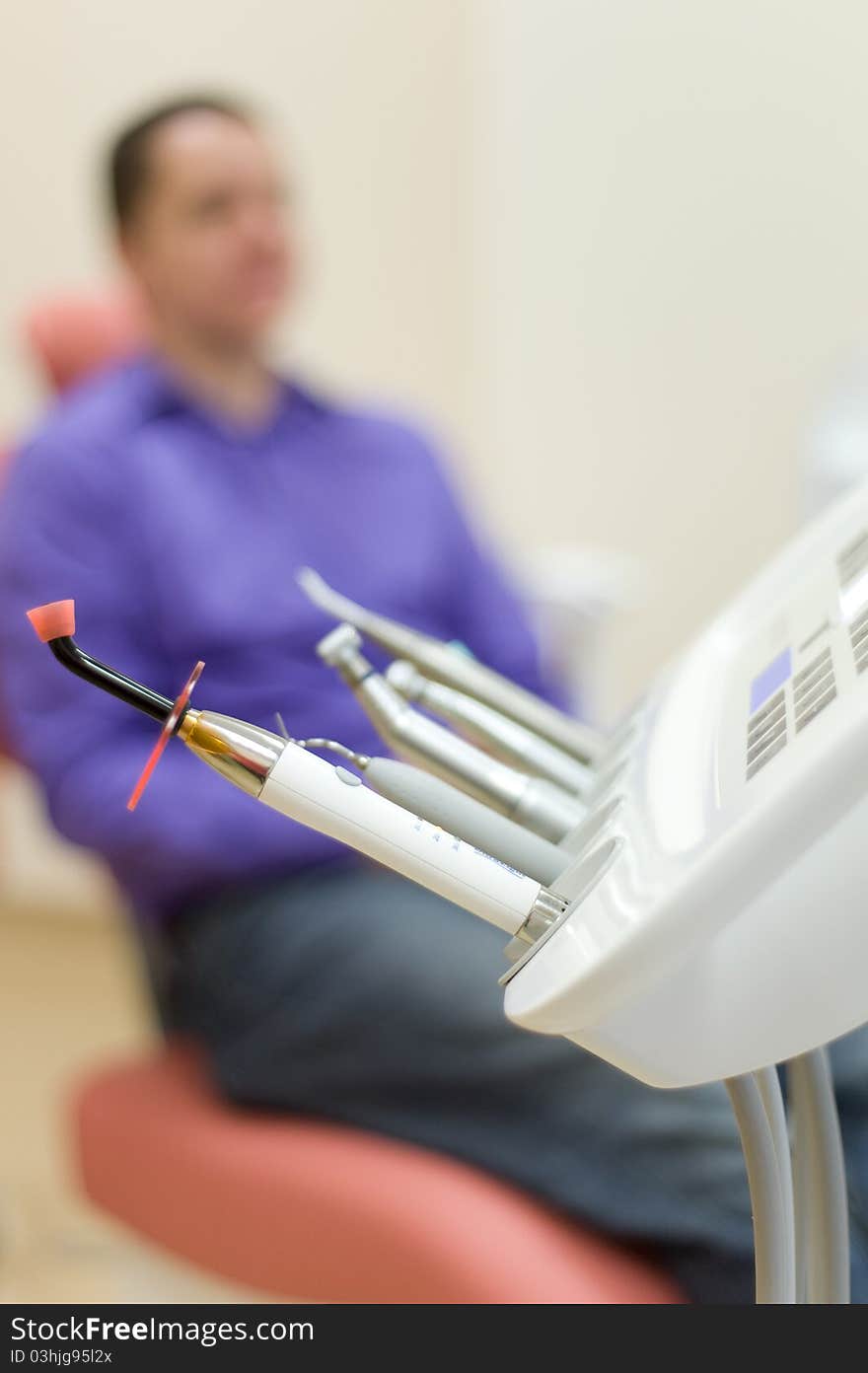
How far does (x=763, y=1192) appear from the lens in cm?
47

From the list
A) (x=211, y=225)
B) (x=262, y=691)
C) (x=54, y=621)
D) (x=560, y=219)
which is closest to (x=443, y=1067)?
(x=262, y=691)

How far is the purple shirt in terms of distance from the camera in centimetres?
94

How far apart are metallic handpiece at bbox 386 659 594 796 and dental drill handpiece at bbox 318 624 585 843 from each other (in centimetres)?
3

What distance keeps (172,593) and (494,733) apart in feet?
1.48

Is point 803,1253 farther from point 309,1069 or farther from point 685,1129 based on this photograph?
point 309,1069

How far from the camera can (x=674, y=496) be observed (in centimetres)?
203

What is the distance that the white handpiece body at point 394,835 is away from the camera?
0.41 metres

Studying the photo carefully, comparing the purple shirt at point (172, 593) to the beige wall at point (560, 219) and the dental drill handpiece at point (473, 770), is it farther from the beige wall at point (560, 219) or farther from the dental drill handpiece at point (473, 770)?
the beige wall at point (560, 219)

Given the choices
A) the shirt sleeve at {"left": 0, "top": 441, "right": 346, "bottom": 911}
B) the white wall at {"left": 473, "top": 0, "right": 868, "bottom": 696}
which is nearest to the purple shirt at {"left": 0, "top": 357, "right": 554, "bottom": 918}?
the shirt sleeve at {"left": 0, "top": 441, "right": 346, "bottom": 911}

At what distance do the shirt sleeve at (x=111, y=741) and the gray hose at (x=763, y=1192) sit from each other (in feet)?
1.64

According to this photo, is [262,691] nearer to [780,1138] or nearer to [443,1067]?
[443,1067]

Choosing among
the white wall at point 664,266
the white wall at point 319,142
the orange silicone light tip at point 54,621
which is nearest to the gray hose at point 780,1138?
the orange silicone light tip at point 54,621

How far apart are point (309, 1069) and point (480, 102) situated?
1667 mm

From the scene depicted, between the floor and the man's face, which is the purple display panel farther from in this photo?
the man's face
